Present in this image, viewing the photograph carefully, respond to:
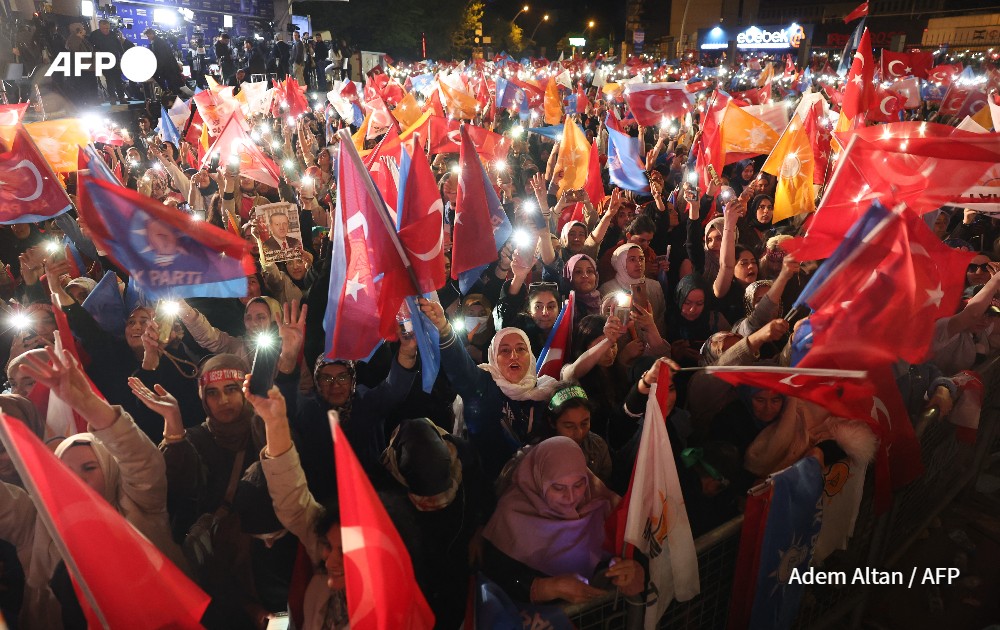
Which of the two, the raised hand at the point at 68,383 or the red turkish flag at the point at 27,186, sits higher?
the red turkish flag at the point at 27,186

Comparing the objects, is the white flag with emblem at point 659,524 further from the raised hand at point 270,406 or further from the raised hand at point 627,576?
the raised hand at point 270,406

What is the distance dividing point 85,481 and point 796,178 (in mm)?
6439

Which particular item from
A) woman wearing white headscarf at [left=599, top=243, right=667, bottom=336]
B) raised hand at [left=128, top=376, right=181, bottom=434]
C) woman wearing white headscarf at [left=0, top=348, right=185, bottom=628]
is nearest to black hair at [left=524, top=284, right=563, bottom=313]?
woman wearing white headscarf at [left=599, top=243, right=667, bottom=336]

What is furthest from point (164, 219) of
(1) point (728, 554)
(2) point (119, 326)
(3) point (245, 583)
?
(1) point (728, 554)

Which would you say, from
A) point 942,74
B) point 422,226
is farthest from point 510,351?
point 942,74

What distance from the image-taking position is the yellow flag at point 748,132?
25.3 ft

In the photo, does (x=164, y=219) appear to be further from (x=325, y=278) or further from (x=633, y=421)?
(x=633, y=421)

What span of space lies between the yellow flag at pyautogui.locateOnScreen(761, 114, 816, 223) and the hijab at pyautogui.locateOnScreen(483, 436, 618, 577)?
4.60m

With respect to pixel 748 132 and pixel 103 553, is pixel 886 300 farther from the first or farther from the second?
pixel 748 132

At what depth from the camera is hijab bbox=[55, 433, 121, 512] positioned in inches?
101

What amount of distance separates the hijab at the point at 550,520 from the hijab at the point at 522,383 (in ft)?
2.14

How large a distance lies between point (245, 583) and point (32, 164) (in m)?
4.00

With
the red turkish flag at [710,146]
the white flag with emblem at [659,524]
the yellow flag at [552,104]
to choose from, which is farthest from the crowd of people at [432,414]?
the yellow flag at [552,104]

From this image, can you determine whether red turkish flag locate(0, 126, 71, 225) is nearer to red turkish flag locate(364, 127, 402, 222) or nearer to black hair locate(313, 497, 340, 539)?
red turkish flag locate(364, 127, 402, 222)
